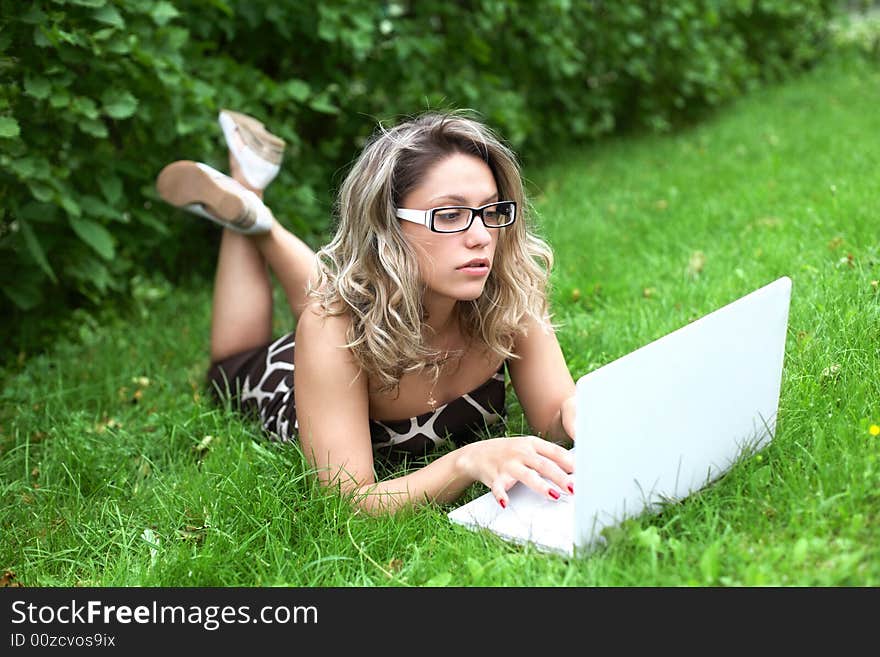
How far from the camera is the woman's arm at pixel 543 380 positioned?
→ 106 inches

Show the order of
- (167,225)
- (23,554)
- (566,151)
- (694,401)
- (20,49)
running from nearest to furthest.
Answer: (694,401) → (23,554) → (20,49) → (167,225) → (566,151)

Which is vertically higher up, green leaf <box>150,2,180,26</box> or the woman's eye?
the woman's eye

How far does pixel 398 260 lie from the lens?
237 cm

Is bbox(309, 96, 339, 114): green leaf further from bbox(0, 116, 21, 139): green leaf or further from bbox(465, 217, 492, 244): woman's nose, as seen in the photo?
bbox(465, 217, 492, 244): woman's nose

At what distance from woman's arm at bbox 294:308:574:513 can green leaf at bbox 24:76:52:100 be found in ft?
5.37

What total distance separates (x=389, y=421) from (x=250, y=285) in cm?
107

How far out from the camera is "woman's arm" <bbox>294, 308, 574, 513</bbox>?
2309 mm

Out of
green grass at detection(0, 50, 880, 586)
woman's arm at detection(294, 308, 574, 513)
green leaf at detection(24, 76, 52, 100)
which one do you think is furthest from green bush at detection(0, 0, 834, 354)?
woman's arm at detection(294, 308, 574, 513)

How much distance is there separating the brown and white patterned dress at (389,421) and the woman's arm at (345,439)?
0.79 ft

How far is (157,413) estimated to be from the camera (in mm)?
3287

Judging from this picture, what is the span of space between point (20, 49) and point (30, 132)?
0.30 m

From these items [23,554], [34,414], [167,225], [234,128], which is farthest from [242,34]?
[23,554]
